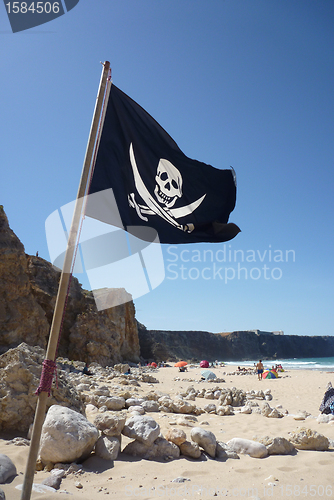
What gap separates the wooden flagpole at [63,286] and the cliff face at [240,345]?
65027 millimetres

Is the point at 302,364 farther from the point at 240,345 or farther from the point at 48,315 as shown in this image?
the point at 48,315

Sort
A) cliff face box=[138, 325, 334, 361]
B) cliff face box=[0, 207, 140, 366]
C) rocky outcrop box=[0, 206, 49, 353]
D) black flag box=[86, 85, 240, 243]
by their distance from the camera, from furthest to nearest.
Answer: cliff face box=[138, 325, 334, 361] < cliff face box=[0, 207, 140, 366] < rocky outcrop box=[0, 206, 49, 353] < black flag box=[86, 85, 240, 243]

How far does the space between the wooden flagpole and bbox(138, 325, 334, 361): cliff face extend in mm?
65027

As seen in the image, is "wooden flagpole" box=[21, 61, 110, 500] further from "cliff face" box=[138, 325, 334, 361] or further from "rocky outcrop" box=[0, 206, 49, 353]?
"cliff face" box=[138, 325, 334, 361]

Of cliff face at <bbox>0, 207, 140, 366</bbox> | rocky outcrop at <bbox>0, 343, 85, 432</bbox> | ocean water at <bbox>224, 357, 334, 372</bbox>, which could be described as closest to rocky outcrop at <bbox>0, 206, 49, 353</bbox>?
cliff face at <bbox>0, 207, 140, 366</bbox>

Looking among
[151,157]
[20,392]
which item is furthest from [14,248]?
[151,157]

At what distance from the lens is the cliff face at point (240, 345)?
265 ft

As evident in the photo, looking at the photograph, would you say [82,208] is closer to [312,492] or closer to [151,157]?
[151,157]

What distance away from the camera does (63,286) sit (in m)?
2.45

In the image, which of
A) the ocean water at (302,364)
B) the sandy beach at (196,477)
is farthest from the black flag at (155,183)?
the ocean water at (302,364)

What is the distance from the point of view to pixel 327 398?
717cm

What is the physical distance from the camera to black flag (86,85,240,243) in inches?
127

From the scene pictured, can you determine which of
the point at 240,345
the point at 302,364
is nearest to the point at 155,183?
the point at 302,364

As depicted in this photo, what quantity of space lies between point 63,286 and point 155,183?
5.64 feet
